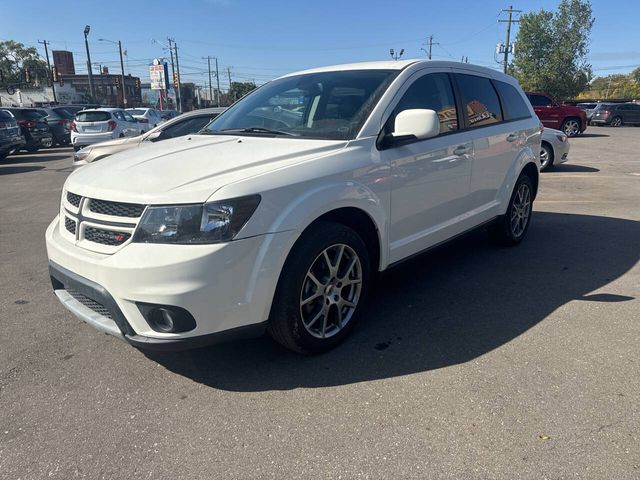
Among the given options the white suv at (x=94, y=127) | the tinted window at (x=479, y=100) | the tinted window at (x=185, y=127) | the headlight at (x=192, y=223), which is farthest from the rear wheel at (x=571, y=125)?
the headlight at (x=192, y=223)

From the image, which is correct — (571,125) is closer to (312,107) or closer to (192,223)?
(312,107)

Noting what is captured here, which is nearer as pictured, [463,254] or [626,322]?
[626,322]

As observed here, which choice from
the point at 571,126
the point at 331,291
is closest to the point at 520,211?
the point at 331,291

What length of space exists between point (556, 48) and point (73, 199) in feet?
180

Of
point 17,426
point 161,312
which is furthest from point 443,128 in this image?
point 17,426

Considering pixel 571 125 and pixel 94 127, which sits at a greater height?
pixel 94 127

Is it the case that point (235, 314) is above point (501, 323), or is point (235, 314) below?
above

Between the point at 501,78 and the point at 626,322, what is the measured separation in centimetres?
280

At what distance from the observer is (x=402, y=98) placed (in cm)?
A: 353

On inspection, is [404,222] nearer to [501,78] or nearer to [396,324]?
[396,324]

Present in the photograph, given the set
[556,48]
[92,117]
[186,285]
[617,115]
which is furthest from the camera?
[556,48]

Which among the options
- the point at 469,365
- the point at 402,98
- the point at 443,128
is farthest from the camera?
the point at 443,128

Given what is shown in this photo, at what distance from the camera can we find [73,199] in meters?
2.97

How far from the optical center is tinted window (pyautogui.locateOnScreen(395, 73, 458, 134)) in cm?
362
